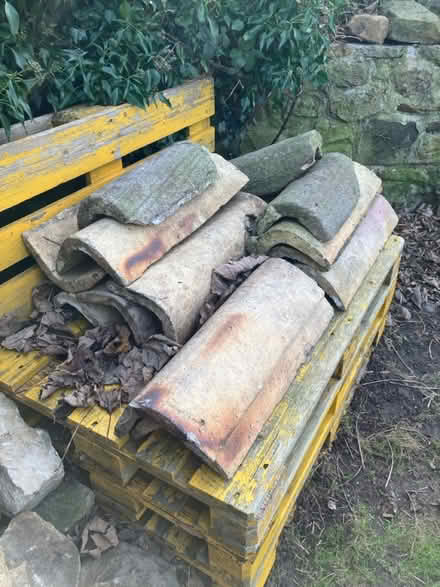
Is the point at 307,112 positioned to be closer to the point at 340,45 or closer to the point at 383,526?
the point at 340,45

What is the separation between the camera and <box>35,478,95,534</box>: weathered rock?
184 cm

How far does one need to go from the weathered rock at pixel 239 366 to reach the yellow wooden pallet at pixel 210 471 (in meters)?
0.06

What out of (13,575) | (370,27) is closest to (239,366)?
(13,575)

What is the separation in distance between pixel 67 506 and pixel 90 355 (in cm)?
59

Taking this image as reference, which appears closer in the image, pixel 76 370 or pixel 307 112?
pixel 76 370

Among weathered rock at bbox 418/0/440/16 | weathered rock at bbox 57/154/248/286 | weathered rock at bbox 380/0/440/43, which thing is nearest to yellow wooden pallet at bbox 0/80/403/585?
weathered rock at bbox 57/154/248/286

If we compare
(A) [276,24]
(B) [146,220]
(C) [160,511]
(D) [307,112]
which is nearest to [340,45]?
(D) [307,112]

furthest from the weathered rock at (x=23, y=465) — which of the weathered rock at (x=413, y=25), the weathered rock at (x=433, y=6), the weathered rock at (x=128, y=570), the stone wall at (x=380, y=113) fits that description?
the weathered rock at (x=433, y=6)

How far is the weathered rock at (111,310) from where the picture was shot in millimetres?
1896

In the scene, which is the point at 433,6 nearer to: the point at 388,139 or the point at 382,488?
the point at 388,139

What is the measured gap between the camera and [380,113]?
410 centimetres

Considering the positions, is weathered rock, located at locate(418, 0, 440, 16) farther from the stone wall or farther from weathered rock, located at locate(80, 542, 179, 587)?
weathered rock, located at locate(80, 542, 179, 587)

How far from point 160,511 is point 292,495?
1.96 ft

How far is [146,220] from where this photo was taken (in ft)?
6.51
